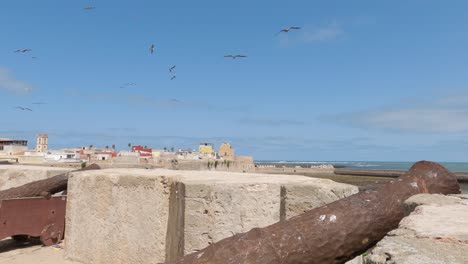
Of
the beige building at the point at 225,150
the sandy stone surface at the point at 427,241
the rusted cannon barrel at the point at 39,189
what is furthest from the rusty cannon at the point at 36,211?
the beige building at the point at 225,150

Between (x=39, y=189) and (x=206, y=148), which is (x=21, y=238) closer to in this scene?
(x=39, y=189)

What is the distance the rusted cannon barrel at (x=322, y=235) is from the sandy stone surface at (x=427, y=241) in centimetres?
22

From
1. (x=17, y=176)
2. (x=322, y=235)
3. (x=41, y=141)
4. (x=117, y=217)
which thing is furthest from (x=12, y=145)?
(x=322, y=235)

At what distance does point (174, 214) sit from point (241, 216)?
61 cm

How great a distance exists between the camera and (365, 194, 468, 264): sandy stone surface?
1.36m

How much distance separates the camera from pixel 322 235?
2.01 metres

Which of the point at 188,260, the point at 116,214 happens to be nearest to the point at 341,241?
the point at 188,260

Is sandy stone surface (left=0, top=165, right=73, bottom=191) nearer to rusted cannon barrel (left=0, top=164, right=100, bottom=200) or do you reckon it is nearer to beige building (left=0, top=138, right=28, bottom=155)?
rusted cannon barrel (left=0, top=164, right=100, bottom=200)

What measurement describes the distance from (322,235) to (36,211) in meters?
4.26

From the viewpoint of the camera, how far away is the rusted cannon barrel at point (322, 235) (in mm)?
1891

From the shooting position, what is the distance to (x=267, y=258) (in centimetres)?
189

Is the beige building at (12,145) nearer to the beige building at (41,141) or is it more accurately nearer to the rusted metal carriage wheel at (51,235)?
the beige building at (41,141)

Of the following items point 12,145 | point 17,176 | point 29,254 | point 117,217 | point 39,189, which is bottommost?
point 29,254

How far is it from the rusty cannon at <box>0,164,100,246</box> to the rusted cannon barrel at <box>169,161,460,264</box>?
3783mm
